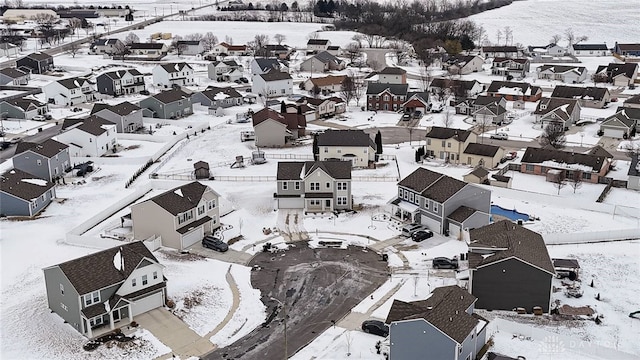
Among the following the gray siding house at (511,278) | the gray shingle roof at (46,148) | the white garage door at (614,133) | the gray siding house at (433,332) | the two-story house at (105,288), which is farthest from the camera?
the white garage door at (614,133)

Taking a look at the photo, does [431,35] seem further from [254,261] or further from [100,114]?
[254,261]

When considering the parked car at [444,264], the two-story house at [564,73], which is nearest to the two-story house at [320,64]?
the two-story house at [564,73]

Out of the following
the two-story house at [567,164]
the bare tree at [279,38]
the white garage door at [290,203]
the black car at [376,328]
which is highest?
the bare tree at [279,38]

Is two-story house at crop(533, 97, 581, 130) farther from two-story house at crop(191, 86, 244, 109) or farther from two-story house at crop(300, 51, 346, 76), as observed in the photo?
two-story house at crop(300, 51, 346, 76)

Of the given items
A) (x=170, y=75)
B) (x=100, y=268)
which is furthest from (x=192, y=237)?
(x=170, y=75)

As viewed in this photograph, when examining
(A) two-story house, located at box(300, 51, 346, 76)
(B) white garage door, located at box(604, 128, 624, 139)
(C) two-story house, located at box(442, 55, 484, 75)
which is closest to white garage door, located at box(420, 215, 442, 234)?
(B) white garage door, located at box(604, 128, 624, 139)

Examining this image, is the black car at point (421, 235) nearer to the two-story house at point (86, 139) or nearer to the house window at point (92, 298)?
the house window at point (92, 298)
